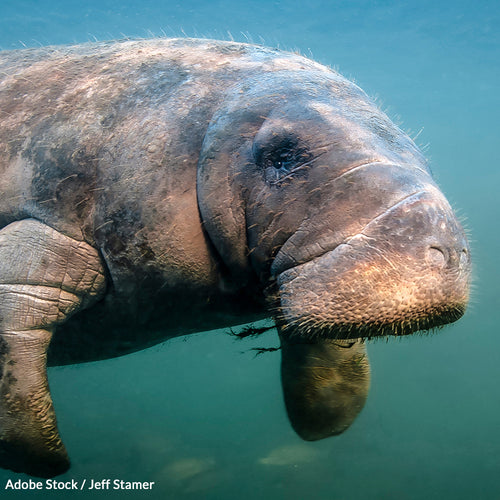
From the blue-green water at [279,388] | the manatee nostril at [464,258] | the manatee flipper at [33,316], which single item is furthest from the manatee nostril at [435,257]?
the manatee flipper at [33,316]

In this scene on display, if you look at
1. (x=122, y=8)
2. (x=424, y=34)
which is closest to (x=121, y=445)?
(x=122, y=8)

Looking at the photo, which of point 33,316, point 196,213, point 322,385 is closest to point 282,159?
point 196,213

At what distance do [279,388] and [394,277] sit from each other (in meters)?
29.0

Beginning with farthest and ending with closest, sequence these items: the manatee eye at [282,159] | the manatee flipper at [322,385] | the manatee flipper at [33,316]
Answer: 1. the manatee flipper at [322,385]
2. the manatee flipper at [33,316]
3. the manatee eye at [282,159]

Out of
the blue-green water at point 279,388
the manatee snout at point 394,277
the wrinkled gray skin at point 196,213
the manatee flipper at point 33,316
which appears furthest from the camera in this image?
the blue-green water at point 279,388

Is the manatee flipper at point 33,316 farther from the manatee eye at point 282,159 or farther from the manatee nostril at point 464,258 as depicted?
the manatee nostril at point 464,258

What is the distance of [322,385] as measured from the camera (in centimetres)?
398

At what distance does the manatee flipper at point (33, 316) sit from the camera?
270 centimetres

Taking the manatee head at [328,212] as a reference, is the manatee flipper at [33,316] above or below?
below

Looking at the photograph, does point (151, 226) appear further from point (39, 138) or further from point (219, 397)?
point (219, 397)

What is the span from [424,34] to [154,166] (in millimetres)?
31279

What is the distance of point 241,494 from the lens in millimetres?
10766

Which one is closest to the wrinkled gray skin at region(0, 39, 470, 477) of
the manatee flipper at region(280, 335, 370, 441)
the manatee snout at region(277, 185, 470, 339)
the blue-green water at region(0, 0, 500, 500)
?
the manatee snout at region(277, 185, 470, 339)

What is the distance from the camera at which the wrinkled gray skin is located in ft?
6.73
